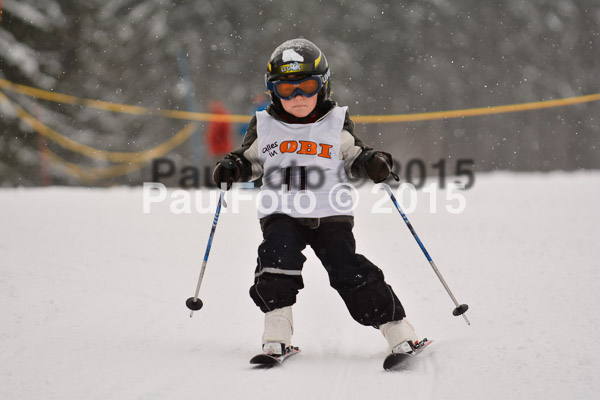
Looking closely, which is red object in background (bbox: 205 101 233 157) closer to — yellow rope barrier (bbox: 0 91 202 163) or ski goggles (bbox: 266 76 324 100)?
yellow rope barrier (bbox: 0 91 202 163)

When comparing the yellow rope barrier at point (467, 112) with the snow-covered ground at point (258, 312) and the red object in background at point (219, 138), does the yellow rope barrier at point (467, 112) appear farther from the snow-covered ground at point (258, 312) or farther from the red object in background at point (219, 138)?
the snow-covered ground at point (258, 312)

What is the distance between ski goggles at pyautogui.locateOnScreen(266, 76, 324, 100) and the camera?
3705mm

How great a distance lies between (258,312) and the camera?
14.5ft

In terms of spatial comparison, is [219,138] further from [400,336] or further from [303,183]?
[400,336]

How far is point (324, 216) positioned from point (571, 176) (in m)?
9.95

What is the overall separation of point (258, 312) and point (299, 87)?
5.23 ft

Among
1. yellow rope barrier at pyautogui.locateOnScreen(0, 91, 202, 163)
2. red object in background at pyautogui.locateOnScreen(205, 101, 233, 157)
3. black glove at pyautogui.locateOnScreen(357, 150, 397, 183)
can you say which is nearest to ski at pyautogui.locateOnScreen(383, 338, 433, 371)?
black glove at pyautogui.locateOnScreen(357, 150, 397, 183)

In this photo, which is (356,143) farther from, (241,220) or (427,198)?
(427,198)

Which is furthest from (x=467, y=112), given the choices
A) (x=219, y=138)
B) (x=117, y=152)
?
(x=117, y=152)

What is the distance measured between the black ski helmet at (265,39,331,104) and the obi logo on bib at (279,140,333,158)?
36 centimetres

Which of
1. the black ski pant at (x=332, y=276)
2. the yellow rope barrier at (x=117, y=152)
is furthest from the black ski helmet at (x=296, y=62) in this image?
the yellow rope barrier at (x=117, y=152)

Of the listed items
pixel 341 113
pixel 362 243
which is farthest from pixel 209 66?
pixel 341 113

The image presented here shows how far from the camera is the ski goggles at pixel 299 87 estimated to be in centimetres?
371

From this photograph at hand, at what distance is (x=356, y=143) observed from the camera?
12.7ft
